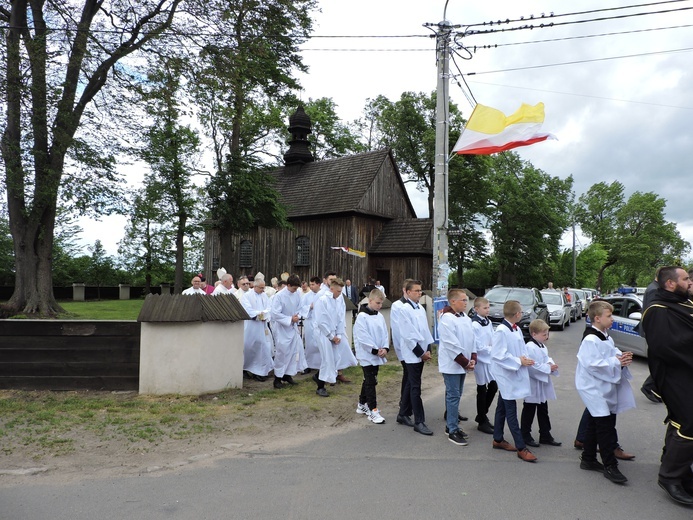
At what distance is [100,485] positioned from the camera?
448 cm

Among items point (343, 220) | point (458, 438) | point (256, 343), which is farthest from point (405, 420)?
point (343, 220)

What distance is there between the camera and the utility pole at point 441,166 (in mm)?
12523

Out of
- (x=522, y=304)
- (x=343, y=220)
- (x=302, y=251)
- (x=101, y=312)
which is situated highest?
(x=343, y=220)

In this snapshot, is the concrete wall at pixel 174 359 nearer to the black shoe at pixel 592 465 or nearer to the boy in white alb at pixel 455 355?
the boy in white alb at pixel 455 355

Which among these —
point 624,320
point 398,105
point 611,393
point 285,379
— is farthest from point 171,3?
point 398,105

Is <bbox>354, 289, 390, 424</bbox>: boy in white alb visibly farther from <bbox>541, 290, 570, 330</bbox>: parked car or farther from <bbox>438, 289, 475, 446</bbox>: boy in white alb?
<bbox>541, 290, 570, 330</bbox>: parked car

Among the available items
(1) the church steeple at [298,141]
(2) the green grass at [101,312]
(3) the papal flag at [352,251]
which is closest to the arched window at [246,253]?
(1) the church steeple at [298,141]

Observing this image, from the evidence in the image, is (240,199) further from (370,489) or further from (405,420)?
(370,489)

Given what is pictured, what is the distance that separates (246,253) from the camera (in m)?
36.3

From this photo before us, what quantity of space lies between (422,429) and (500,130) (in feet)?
27.9

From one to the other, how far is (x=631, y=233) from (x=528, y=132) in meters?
63.2

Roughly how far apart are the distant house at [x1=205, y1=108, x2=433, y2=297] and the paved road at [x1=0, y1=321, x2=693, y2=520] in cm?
2247

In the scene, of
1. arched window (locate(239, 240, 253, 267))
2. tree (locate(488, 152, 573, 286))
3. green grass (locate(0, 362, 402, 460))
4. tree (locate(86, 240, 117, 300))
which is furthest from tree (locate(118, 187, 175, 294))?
green grass (locate(0, 362, 402, 460))

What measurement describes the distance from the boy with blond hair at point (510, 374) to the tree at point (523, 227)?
41.8 meters
